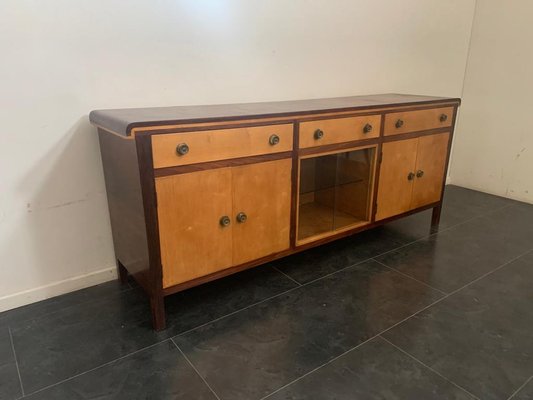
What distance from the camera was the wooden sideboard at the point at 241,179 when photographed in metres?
1.45

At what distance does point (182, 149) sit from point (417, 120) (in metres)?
1.45

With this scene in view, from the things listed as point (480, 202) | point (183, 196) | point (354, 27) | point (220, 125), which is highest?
point (354, 27)

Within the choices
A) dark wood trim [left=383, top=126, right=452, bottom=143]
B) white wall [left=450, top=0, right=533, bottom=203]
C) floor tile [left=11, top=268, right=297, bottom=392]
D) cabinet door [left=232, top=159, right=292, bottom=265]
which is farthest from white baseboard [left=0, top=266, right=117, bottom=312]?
white wall [left=450, top=0, right=533, bottom=203]

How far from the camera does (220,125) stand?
1514mm

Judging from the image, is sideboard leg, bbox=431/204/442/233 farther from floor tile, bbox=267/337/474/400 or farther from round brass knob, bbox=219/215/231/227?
round brass knob, bbox=219/215/231/227

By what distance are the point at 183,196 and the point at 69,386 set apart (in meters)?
0.74

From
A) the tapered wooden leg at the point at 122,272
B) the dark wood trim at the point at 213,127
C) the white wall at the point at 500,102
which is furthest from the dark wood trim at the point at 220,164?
the white wall at the point at 500,102

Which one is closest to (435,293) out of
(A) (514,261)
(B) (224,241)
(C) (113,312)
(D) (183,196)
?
(A) (514,261)

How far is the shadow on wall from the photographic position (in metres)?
1.70

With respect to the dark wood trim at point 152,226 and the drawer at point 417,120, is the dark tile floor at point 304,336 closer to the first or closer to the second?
the dark wood trim at point 152,226

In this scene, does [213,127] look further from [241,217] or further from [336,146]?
[336,146]

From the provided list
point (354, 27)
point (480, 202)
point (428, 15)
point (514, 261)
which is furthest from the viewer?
point (480, 202)

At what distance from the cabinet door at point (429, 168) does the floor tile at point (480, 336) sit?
659 millimetres

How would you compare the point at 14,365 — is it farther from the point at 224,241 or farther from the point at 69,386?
the point at 224,241
